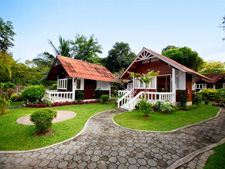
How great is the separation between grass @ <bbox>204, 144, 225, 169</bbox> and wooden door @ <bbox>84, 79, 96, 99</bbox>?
11.8 metres

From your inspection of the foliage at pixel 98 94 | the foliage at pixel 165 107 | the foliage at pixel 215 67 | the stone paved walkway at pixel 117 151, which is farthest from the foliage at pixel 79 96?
the foliage at pixel 215 67

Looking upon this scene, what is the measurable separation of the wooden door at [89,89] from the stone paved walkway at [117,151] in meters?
8.77

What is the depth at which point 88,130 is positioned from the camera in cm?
473

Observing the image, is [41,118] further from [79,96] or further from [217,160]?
[79,96]

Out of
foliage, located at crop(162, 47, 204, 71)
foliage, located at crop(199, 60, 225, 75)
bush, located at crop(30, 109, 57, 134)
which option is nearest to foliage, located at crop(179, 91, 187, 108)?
bush, located at crop(30, 109, 57, 134)

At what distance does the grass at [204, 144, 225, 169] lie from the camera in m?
2.55

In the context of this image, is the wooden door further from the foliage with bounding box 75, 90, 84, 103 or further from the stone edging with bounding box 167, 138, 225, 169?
the stone edging with bounding box 167, 138, 225, 169

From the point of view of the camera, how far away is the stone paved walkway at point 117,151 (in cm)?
263

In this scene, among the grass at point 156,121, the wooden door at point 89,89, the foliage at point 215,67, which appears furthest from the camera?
the foliage at point 215,67

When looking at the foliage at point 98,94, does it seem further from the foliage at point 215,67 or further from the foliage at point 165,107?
the foliage at point 215,67

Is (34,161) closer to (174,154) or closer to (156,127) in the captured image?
(174,154)

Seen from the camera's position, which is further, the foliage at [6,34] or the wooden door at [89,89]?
the wooden door at [89,89]

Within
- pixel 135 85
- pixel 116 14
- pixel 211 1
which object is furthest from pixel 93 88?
pixel 211 1

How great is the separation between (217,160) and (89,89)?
12.2 metres
